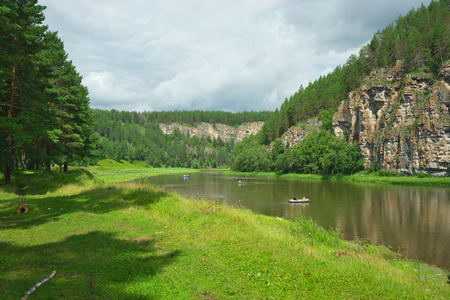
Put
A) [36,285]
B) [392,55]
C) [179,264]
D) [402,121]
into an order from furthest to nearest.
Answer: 1. [392,55]
2. [402,121]
3. [179,264]
4. [36,285]

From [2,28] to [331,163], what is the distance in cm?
9303

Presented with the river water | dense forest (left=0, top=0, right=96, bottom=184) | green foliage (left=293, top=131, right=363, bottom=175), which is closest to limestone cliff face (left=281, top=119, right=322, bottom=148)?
green foliage (left=293, top=131, right=363, bottom=175)

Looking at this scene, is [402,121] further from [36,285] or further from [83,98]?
[36,285]

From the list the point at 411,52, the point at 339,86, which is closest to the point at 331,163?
the point at 411,52

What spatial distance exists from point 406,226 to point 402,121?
69976 millimetres

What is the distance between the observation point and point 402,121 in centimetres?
8281

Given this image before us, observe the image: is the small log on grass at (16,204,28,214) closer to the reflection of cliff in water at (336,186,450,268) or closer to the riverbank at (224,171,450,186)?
the reflection of cliff in water at (336,186,450,268)

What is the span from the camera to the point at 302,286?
827cm

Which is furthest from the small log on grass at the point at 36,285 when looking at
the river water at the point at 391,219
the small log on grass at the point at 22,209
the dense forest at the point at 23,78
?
the river water at the point at 391,219

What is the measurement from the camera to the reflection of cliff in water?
20.3 m

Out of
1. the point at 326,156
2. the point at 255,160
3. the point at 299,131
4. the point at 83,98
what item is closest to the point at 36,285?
the point at 83,98

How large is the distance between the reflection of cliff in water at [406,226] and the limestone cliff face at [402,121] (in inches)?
1520

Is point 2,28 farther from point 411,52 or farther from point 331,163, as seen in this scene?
point 411,52

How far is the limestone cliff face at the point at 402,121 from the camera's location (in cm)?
7094
